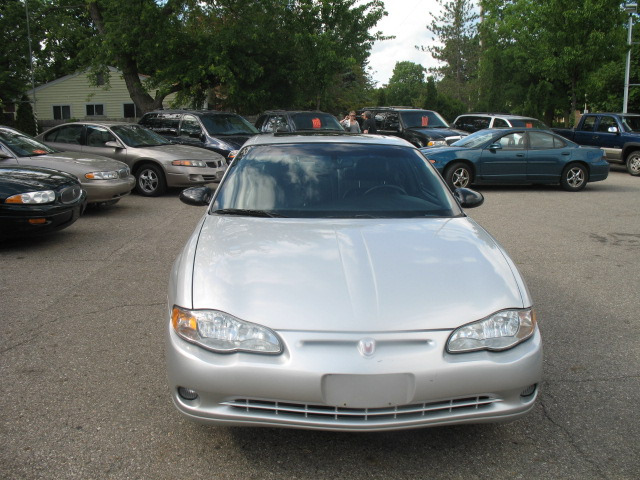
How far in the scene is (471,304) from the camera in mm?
2916

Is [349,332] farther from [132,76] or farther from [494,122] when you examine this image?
[132,76]

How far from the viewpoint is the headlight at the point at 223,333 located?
9.02 ft

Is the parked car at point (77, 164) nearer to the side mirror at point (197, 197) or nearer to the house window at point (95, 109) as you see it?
the side mirror at point (197, 197)

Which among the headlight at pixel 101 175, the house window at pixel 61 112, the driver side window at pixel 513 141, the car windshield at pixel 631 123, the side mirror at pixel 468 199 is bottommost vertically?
the headlight at pixel 101 175

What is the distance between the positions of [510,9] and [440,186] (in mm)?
31678

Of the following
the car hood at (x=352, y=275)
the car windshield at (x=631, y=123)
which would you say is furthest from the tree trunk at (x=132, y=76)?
the car hood at (x=352, y=275)

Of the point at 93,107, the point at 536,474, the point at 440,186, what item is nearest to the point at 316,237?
the point at 440,186

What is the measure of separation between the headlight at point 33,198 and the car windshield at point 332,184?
3.77 meters

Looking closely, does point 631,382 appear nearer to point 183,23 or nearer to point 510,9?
point 183,23

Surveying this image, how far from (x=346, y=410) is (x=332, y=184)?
6.31 ft

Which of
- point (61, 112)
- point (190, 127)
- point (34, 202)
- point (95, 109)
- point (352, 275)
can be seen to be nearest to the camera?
point (352, 275)

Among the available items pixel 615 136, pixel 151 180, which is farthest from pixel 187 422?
pixel 615 136

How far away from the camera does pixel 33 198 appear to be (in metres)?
7.23

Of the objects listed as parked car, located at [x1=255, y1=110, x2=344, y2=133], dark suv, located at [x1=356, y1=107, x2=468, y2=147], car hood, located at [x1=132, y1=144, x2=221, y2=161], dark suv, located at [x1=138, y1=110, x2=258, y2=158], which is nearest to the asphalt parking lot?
car hood, located at [x1=132, y1=144, x2=221, y2=161]
